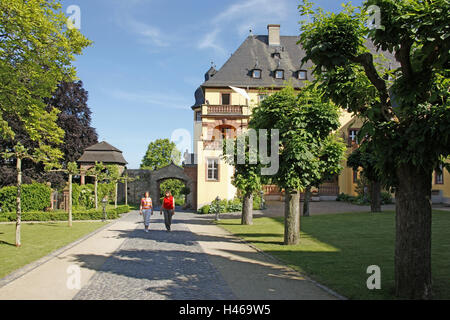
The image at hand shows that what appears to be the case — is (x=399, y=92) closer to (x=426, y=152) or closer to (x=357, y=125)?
(x=426, y=152)

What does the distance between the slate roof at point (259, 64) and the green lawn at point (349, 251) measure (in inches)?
772

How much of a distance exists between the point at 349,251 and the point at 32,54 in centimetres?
1332

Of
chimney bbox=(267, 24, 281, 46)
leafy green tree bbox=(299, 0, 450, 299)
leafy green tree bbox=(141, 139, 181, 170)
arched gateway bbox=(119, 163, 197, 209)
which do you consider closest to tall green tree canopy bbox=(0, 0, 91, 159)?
leafy green tree bbox=(299, 0, 450, 299)

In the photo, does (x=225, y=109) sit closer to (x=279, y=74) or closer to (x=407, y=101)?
(x=279, y=74)

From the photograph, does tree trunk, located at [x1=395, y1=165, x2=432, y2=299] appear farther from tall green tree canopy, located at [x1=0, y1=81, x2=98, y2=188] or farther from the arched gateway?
Answer: tall green tree canopy, located at [x1=0, y1=81, x2=98, y2=188]

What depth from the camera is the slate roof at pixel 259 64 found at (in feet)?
117

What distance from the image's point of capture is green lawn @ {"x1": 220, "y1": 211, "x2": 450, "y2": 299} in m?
7.05

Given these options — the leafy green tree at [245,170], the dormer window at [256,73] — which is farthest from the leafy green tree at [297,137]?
the dormer window at [256,73]

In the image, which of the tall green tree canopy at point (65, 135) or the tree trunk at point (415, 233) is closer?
the tree trunk at point (415, 233)

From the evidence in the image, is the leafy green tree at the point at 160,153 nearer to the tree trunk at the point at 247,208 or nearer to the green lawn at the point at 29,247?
the tree trunk at the point at 247,208

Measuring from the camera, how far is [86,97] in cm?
3891

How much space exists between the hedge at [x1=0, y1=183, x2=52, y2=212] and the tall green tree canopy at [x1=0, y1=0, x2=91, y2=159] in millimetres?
10423

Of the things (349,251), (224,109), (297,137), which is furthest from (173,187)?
(349,251)

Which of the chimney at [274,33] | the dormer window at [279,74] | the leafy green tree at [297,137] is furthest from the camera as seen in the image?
the chimney at [274,33]
